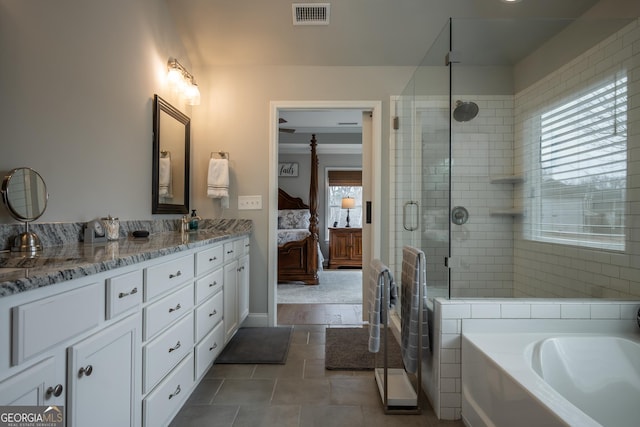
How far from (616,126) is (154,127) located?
294 centimetres

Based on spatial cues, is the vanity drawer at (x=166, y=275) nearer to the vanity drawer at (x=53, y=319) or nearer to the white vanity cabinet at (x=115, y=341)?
the white vanity cabinet at (x=115, y=341)

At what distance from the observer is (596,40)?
2082 mm

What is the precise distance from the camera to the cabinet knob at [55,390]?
833 mm

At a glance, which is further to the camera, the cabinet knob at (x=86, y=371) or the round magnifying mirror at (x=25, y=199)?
the round magnifying mirror at (x=25, y=199)

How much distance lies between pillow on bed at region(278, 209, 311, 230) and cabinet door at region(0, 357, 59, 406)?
5.58 metres

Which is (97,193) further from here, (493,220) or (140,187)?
(493,220)

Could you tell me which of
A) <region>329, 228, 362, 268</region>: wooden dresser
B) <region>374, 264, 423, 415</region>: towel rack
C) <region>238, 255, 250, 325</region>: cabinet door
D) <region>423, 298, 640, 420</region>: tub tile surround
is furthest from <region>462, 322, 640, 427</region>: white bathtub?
<region>329, 228, 362, 268</region>: wooden dresser

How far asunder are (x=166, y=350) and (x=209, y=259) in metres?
0.62

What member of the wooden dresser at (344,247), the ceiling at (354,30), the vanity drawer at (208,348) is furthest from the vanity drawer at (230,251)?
the wooden dresser at (344,247)

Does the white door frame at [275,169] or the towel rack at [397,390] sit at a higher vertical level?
the white door frame at [275,169]

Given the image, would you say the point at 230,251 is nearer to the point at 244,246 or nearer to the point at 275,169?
the point at 244,246

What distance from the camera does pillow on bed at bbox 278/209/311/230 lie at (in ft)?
21.1

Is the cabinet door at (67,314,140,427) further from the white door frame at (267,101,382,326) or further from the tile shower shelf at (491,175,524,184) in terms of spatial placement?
the tile shower shelf at (491,175,524,184)

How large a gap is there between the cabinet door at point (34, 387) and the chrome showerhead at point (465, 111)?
2555 mm
